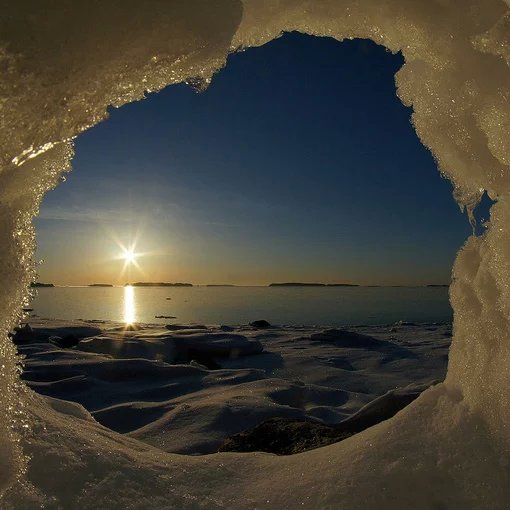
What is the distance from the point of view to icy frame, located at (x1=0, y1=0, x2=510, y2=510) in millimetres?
1305

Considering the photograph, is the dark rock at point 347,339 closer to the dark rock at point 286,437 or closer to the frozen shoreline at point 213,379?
the frozen shoreline at point 213,379

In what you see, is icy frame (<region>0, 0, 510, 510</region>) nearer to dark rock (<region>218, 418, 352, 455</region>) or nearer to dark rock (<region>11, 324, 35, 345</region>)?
dark rock (<region>218, 418, 352, 455</region>)

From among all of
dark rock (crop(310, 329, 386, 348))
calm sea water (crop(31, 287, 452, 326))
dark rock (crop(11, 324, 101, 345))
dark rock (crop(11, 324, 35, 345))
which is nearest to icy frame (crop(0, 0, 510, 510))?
dark rock (crop(11, 324, 101, 345))

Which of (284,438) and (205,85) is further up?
(205,85)

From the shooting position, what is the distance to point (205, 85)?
1.65 m

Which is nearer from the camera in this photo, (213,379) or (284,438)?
(284,438)

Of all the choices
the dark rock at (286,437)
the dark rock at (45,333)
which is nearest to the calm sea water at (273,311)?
the dark rock at (45,333)

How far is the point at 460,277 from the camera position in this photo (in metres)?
2.03

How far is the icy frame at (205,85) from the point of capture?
4.28ft

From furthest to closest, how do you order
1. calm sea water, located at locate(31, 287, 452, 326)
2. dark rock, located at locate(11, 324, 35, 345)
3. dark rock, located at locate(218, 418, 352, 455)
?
calm sea water, located at locate(31, 287, 452, 326)
dark rock, located at locate(11, 324, 35, 345)
dark rock, located at locate(218, 418, 352, 455)

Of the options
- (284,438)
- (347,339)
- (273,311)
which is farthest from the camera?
(273,311)

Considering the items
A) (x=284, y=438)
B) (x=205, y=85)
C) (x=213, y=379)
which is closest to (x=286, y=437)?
(x=284, y=438)

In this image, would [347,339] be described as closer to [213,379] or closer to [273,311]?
[213,379]

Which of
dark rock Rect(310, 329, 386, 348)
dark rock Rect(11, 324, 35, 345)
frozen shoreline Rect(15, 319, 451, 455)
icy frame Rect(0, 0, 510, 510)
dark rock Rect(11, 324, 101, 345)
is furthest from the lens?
dark rock Rect(310, 329, 386, 348)
